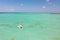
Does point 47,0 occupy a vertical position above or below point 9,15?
above

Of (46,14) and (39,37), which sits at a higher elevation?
(46,14)

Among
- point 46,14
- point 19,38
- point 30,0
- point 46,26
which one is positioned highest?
point 30,0

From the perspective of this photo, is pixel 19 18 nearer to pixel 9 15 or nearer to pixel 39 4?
pixel 9 15

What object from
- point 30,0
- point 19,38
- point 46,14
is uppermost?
point 30,0

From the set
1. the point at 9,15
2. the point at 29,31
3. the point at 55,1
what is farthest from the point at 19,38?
the point at 55,1

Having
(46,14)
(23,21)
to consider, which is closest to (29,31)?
(23,21)

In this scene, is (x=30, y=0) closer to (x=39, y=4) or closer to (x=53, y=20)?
(x=39, y=4)
